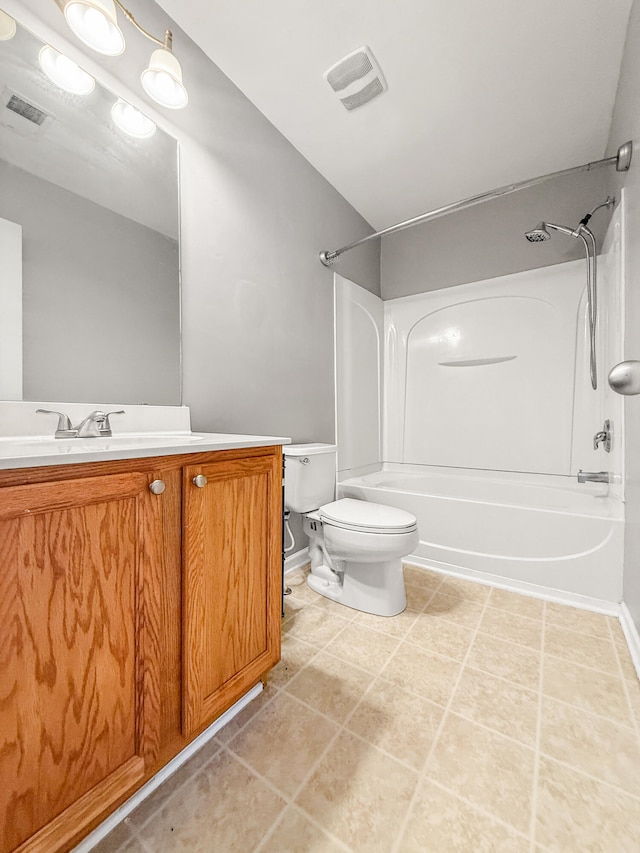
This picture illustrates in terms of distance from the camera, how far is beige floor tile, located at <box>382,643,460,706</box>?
1104 mm

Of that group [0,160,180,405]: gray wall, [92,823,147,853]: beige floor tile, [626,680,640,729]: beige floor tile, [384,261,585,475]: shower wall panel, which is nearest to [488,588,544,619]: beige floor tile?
[626,680,640,729]: beige floor tile

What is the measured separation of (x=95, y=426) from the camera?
1.00 m

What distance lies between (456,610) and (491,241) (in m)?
2.38

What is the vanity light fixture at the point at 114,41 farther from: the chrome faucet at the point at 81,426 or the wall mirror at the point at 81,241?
the chrome faucet at the point at 81,426

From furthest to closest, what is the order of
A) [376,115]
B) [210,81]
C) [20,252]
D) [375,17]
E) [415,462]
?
[415,462] → [376,115] → [210,81] → [375,17] → [20,252]

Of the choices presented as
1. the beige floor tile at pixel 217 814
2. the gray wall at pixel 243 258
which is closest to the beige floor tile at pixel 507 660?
the beige floor tile at pixel 217 814

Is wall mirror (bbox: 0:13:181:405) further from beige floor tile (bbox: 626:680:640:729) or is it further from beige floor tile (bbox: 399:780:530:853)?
beige floor tile (bbox: 626:680:640:729)

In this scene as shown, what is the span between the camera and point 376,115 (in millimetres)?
1786

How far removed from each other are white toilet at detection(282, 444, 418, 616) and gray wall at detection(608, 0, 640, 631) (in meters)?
0.82

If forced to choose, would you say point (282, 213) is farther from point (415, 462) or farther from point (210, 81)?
point (415, 462)

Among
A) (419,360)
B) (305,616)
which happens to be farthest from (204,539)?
(419,360)

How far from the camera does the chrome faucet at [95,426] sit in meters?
0.98

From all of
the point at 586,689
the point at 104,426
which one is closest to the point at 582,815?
the point at 586,689

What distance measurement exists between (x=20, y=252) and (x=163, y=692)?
1207mm
